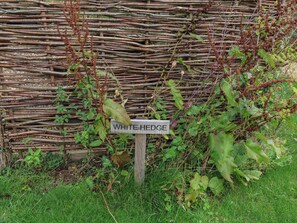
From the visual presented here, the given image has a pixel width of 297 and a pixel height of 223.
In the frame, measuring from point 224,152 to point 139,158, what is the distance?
2.17 ft

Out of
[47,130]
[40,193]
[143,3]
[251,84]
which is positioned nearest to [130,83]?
[143,3]

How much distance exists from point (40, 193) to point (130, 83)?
1201mm

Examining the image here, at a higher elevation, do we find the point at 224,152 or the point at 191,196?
the point at 224,152

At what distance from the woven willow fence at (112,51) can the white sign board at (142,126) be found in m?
0.55

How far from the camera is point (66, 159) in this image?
9.45 ft

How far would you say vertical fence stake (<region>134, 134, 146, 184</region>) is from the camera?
7.78ft

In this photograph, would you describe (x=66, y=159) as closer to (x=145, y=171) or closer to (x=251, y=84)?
(x=145, y=171)

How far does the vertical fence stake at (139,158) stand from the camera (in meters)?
2.37

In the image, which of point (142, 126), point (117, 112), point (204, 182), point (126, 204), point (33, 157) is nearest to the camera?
point (117, 112)

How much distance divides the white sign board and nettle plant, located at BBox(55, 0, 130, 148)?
0.30 feet

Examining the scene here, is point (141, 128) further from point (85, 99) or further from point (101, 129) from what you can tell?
point (85, 99)

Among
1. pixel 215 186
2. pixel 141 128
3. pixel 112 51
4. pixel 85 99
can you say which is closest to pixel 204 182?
pixel 215 186

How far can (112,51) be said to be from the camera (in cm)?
261

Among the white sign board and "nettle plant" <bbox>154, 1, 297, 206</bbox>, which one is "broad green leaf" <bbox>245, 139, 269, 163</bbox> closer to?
"nettle plant" <bbox>154, 1, 297, 206</bbox>
